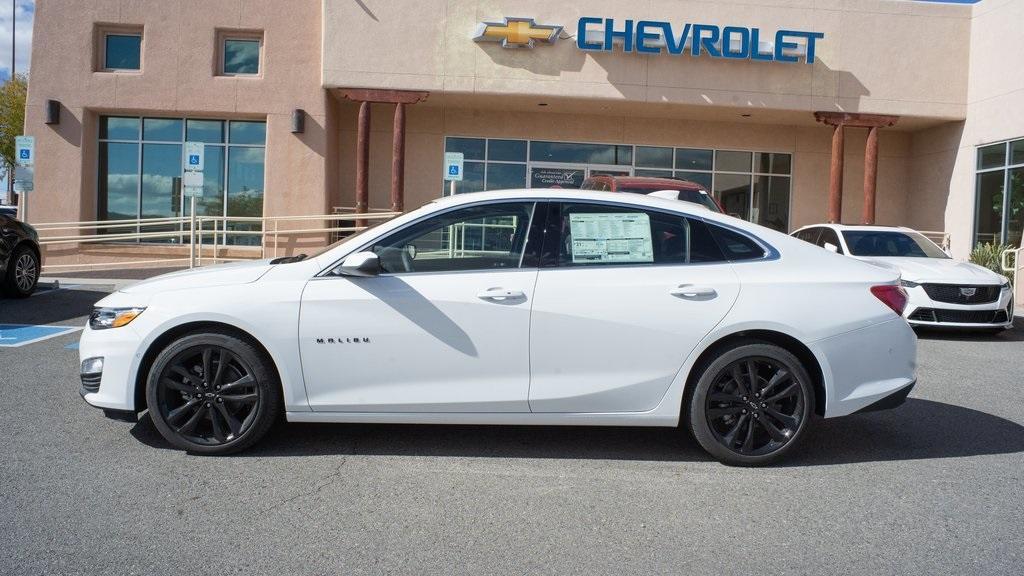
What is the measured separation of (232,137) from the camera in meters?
19.1

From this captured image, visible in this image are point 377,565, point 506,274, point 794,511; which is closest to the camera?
point 377,565

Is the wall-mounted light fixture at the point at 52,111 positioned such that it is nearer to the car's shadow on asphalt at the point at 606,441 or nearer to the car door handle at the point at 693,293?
the car's shadow on asphalt at the point at 606,441

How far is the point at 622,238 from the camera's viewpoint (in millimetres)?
4680

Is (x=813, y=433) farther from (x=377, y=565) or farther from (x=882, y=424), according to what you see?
(x=377, y=565)

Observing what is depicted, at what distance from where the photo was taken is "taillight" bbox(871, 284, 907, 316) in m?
4.61

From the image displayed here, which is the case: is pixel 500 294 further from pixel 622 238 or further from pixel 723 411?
pixel 723 411

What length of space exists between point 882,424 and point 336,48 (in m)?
15.3

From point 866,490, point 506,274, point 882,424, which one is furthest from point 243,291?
point 882,424

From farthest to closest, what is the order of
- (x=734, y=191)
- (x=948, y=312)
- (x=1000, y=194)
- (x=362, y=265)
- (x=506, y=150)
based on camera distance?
(x=734, y=191) → (x=506, y=150) → (x=1000, y=194) → (x=948, y=312) → (x=362, y=265)

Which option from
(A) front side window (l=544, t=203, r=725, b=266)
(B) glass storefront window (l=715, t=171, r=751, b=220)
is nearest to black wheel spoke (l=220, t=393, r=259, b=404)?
Result: (A) front side window (l=544, t=203, r=725, b=266)

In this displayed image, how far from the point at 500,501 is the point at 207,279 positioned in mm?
2125

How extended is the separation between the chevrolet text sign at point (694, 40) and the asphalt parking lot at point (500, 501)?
13.9 meters

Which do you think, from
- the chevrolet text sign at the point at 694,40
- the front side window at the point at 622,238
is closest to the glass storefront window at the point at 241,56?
the chevrolet text sign at the point at 694,40

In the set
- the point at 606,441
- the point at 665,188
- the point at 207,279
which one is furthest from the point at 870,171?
the point at 207,279
